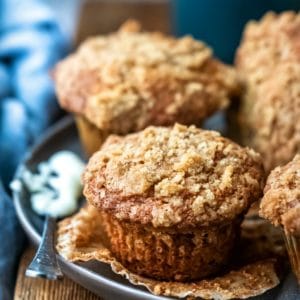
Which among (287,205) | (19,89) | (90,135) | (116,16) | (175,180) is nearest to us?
(287,205)

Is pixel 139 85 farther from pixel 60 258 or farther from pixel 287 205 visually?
pixel 287 205

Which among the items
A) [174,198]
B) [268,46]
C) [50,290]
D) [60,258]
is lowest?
[50,290]

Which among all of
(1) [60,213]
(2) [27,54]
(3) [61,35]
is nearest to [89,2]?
(3) [61,35]

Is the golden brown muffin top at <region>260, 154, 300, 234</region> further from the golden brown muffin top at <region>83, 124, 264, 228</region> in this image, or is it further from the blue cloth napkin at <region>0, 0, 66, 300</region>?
the blue cloth napkin at <region>0, 0, 66, 300</region>

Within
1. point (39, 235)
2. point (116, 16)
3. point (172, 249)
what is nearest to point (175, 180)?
point (172, 249)

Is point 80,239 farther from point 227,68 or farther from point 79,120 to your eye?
point 227,68

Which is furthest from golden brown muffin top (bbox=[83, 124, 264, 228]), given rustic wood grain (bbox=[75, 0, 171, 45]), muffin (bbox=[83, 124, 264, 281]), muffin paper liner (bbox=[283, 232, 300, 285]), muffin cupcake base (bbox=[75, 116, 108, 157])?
rustic wood grain (bbox=[75, 0, 171, 45])
